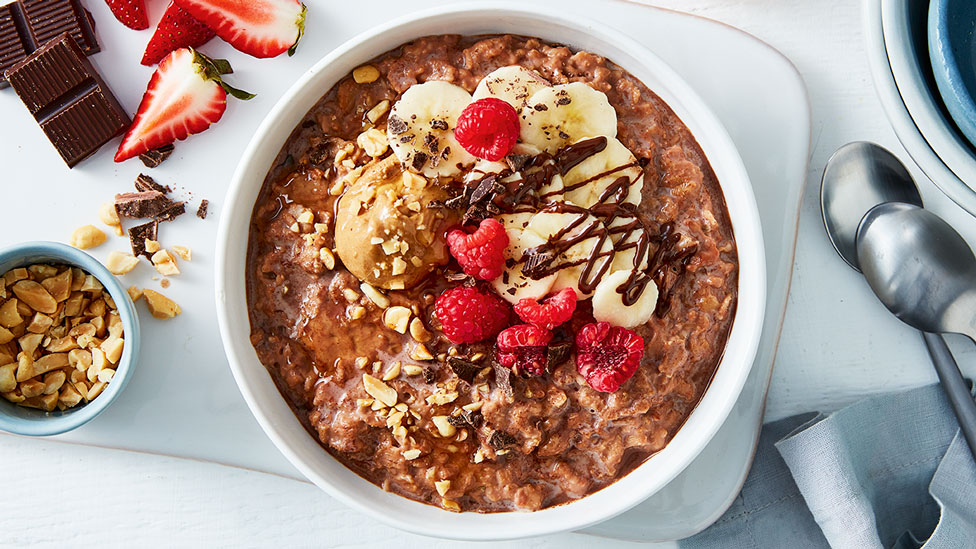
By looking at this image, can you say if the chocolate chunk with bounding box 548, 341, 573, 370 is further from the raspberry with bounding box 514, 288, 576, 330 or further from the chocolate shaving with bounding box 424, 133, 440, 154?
the chocolate shaving with bounding box 424, 133, 440, 154

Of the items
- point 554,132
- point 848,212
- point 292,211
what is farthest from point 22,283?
point 848,212

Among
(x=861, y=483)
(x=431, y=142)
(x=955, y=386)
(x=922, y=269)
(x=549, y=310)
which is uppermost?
(x=431, y=142)

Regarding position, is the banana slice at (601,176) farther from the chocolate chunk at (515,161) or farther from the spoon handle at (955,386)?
the spoon handle at (955,386)

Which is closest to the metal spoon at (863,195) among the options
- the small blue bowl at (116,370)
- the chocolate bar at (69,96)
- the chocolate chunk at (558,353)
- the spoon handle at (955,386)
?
the spoon handle at (955,386)

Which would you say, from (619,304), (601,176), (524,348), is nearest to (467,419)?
(524,348)


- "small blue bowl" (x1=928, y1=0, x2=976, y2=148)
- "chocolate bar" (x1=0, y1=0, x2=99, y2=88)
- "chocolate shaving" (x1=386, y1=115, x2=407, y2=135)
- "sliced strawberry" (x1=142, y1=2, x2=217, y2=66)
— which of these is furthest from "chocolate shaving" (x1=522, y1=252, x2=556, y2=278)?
"chocolate bar" (x1=0, y1=0, x2=99, y2=88)

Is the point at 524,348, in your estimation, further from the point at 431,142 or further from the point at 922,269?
the point at 922,269
